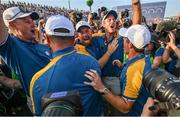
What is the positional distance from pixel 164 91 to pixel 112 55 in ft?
11.1

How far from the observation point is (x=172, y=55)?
5.72 meters

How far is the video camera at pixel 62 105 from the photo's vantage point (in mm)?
1571

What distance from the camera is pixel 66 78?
2.62m

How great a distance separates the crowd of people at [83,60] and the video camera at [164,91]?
0.74 feet

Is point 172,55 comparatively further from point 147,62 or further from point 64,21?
point 64,21

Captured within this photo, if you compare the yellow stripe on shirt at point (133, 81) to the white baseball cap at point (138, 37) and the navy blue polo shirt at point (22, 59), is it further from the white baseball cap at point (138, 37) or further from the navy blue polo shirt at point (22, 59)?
the navy blue polo shirt at point (22, 59)

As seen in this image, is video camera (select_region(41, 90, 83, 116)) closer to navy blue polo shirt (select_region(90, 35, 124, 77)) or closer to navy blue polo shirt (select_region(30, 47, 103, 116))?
navy blue polo shirt (select_region(30, 47, 103, 116))

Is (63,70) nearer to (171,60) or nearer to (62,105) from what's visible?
(62,105)

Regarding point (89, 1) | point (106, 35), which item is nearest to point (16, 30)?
point (106, 35)

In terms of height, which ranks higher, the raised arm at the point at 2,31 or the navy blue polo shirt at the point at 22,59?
the raised arm at the point at 2,31

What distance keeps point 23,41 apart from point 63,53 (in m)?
1.42

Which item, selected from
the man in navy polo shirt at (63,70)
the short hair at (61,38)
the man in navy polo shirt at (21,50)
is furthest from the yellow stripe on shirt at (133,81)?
the man in navy polo shirt at (21,50)

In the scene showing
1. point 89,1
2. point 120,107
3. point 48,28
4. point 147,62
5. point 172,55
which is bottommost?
point 89,1

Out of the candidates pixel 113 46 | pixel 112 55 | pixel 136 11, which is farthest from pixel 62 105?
pixel 112 55
